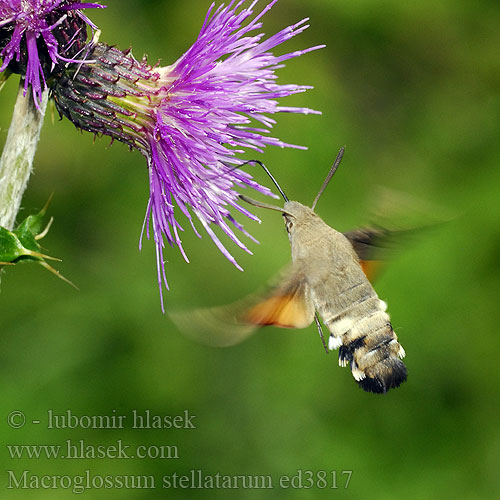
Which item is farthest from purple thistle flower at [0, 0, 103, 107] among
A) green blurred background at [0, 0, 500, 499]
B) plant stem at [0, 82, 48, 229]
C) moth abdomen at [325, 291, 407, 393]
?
green blurred background at [0, 0, 500, 499]

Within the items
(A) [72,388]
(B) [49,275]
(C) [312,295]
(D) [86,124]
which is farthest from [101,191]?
(C) [312,295]

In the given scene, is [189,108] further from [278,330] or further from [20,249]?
[278,330]

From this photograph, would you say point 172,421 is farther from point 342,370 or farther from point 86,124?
point 86,124

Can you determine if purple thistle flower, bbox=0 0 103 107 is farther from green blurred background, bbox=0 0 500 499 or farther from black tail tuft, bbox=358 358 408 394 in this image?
green blurred background, bbox=0 0 500 499

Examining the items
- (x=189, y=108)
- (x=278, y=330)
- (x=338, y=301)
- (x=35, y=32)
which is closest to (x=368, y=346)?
(x=338, y=301)

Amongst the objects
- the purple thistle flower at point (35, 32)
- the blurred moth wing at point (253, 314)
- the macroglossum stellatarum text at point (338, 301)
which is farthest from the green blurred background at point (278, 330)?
the purple thistle flower at point (35, 32)
